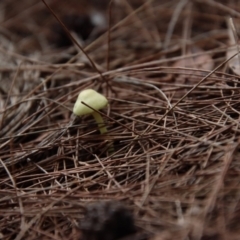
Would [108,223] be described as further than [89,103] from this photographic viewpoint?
No

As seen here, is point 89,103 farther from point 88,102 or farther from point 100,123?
point 100,123

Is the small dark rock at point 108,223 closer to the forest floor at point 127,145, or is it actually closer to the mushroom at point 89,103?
the forest floor at point 127,145

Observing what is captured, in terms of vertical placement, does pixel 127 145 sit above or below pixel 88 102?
below

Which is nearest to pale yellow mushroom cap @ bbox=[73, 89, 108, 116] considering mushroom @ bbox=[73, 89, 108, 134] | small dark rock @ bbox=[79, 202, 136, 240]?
mushroom @ bbox=[73, 89, 108, 134]

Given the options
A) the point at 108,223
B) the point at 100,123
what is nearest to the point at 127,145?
the point at 100,123

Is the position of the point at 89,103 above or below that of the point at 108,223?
above

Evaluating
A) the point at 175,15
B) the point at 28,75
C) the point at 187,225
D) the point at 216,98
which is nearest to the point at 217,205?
the point at 187,225

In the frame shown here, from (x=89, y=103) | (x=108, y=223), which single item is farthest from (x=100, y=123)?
(x=108, y=223)

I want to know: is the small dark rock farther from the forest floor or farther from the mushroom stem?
the mushroom stem

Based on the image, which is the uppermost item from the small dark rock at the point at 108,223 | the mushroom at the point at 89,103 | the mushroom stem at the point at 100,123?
the mushroom at the point at 89,103

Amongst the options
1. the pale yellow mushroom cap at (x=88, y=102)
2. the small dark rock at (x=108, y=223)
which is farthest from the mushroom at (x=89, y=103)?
the small dark rock at (x=108, y=223)

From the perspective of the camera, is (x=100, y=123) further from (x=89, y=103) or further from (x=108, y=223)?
(x=108, y=223)

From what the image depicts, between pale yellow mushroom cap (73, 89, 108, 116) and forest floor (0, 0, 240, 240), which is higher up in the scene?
pale yellow mushroom cap (73, 89, 108, 116)
